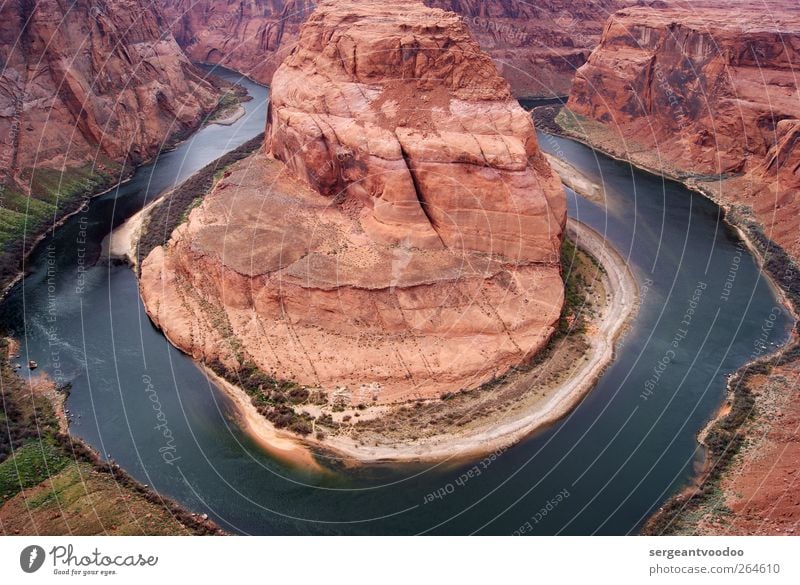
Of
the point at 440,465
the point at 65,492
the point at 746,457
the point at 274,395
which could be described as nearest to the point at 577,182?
the point at 746,457

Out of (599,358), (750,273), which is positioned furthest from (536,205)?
(750,273)

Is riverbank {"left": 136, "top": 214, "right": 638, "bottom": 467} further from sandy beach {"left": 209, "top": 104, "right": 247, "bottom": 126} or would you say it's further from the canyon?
sandy beach {"left": 209, "top": 104, "right": 247, "bottom": 126}

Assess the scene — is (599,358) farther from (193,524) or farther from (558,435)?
(193,524)

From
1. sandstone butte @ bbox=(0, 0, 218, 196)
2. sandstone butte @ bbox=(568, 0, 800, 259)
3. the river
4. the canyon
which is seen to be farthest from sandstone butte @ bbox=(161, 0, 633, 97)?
the river

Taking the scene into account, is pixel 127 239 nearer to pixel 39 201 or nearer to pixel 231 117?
pixel 39 201

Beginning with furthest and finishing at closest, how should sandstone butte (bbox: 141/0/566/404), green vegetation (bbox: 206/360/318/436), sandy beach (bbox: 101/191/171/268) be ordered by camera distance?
1. sandy beach (bbox: 101/191/171/268)
2. sandstone butte (bbox: 141/0/566/404)
3. green vegetation (bbox: 206/360/318/436)

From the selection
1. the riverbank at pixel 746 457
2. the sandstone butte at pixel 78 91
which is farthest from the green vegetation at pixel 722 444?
the sandstone butte at pixel 78 91

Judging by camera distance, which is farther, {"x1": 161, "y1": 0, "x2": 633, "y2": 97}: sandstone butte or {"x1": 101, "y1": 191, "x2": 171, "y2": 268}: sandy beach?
{"x1": 161, "y1": 0, "x2": 633, "y2": 97}: sandstone butte
